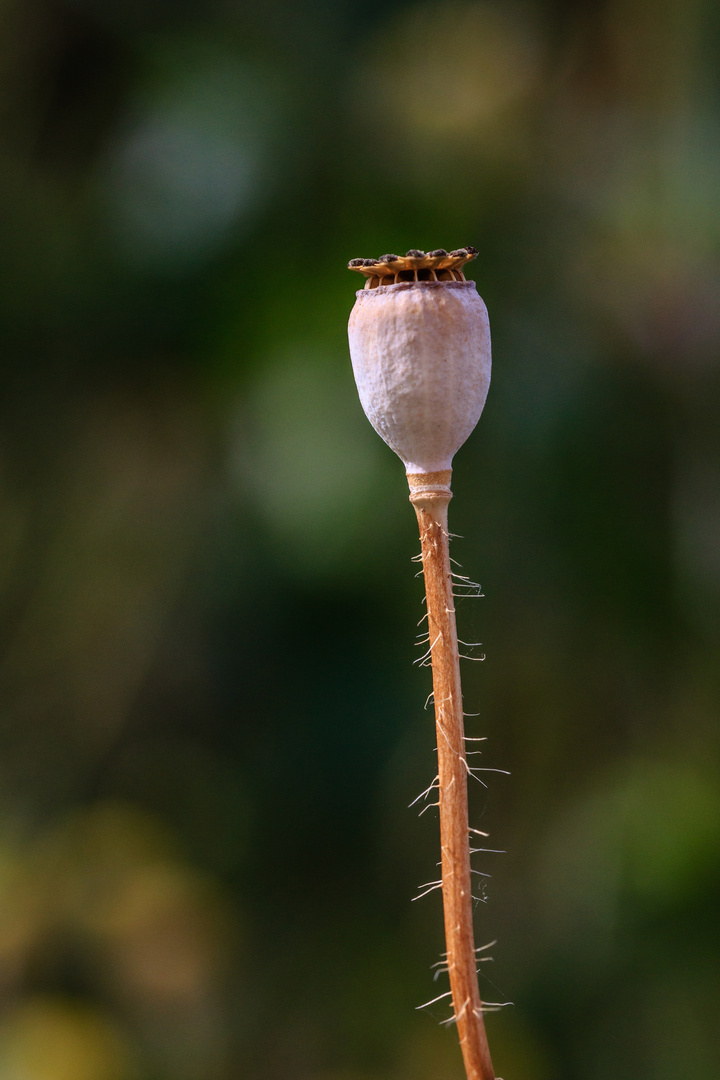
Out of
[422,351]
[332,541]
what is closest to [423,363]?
[422,351]

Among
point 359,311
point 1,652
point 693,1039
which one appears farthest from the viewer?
point 1,652

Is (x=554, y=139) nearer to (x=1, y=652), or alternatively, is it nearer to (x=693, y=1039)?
(x=1, y=652)

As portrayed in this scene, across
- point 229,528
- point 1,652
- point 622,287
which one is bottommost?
point 1,652

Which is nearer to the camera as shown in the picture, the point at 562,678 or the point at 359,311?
the point at 359,311

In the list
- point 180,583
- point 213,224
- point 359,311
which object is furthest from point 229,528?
point 359,311

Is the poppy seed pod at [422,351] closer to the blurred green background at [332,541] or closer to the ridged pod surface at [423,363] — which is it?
the ridged pod surface at [423,363]

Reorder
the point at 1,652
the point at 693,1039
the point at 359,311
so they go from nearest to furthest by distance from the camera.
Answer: the point at 359,311, the point at 693,1039, the point at 1,652
